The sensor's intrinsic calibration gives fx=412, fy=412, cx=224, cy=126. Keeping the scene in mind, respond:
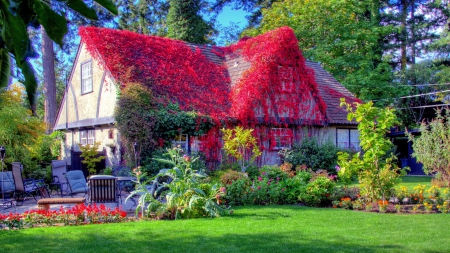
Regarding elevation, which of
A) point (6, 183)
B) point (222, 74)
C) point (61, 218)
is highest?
point (222, 74)

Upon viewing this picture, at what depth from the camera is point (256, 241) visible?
259 inches

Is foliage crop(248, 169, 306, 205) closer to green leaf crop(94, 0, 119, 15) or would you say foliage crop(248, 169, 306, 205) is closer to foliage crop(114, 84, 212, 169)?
foliage crop(114, 84, 212, 169)

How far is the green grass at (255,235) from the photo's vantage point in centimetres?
619

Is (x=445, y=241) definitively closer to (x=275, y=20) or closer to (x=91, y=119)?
(x=91, y=119)

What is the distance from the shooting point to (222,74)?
19.3 metres

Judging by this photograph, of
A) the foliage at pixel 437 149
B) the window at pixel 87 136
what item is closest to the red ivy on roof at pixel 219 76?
the window at pixel 87 136

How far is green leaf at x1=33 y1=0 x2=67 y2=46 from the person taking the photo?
127 centimetres

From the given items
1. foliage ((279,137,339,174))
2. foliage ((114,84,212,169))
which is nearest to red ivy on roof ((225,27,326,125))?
foliage ((279,137,339,174))

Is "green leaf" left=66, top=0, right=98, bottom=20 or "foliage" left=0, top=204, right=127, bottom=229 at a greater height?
"green leaf" left=66, top=0, right=98, bottom=20

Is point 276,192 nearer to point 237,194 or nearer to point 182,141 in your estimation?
point 237,194

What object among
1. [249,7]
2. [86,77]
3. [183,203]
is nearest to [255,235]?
[183,203]

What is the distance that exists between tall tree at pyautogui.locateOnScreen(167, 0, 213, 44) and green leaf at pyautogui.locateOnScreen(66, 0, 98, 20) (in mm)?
25717

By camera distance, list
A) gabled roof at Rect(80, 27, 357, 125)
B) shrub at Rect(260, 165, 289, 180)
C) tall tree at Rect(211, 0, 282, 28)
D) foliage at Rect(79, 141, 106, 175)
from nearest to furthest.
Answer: shrub at Rect(260, 165, 289, 180), foliage at Rect(79, 141, 106, 175), gabled roof at Rect(80, 27, 357, 125), tall tree at Rect(211, 0, 282, 28)

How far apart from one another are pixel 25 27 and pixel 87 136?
1797 cm
